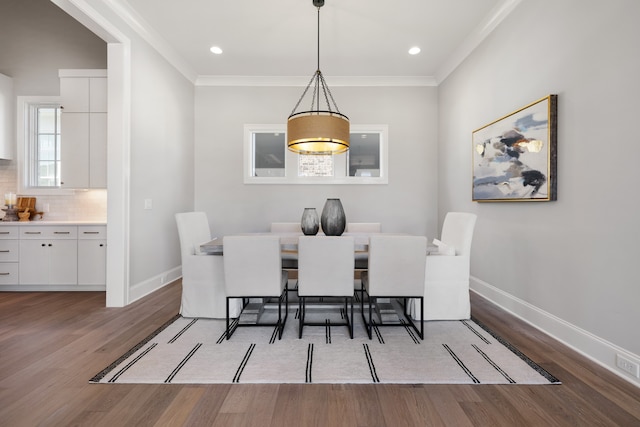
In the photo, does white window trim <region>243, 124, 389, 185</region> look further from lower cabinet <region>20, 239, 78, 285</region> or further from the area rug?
the area rug

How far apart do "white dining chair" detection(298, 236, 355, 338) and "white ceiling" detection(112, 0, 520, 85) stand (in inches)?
96.8

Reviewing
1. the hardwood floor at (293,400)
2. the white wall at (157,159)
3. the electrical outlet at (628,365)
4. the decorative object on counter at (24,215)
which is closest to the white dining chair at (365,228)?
the hardwood floor at (293,400)

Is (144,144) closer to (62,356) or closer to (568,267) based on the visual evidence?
(62,356)

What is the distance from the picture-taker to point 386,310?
3.02 metres

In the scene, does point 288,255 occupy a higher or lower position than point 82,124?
lower

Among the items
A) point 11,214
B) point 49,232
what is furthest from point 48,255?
point 11,214

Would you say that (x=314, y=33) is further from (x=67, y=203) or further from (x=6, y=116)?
(x=6, y=116)

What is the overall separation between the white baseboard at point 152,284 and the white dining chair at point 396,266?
2577 mm

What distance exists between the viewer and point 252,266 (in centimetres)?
237

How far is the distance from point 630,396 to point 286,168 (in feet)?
14.4

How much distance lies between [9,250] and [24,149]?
4.93 feet

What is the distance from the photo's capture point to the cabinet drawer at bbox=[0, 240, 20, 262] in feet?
11.7

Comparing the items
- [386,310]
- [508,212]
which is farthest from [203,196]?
[508,212]

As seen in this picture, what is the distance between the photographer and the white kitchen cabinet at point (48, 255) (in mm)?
3535
